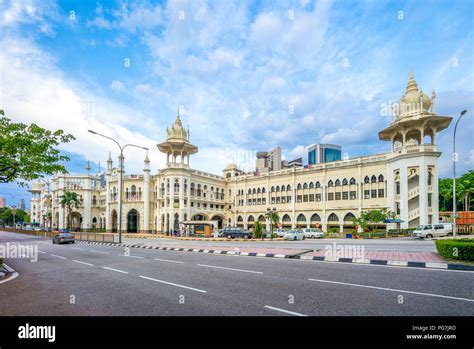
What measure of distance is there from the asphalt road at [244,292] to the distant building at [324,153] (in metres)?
105

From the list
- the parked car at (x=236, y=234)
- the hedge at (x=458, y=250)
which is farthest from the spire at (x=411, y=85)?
the hedge at (x=458, y=250)

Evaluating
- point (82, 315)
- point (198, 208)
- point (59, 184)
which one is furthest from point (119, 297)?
point (59, 184)

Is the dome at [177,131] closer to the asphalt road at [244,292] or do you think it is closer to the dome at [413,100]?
the dome at [413,100]

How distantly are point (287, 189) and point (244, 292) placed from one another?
148 ft

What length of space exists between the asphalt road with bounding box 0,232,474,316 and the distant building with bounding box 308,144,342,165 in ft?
346

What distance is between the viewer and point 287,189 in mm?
51312

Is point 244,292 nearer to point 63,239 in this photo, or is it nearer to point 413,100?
point 63,239

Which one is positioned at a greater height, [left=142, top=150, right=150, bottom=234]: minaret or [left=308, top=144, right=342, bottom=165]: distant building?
[left=308, top=144, right=342, bottom=165]: distant building

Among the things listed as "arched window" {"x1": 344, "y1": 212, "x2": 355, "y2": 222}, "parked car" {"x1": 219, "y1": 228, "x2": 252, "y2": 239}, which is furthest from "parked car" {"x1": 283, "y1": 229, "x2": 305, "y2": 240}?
"arched window" {"x1": 344, "y1": 212, "x2": 355, "y2": 222}

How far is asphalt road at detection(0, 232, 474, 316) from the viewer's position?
19.1 feet

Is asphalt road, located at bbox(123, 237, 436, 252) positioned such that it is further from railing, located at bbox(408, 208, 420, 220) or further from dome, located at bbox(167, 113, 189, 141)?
dome, located at bbox(167, 113, 189, 141)

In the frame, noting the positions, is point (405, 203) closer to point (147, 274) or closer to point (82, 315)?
point (147, 274)

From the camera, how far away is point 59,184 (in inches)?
2800
